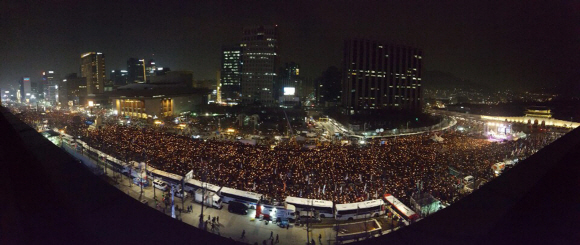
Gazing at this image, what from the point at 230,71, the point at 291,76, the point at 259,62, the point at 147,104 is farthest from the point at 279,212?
the point at 291,76

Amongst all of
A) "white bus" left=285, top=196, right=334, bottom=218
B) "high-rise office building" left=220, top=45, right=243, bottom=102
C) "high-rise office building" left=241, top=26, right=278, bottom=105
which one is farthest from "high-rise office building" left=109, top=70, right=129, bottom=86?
"white bus" left=285, top=196, right=334, bottom=218

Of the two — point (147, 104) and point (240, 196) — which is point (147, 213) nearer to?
point (240, 196)

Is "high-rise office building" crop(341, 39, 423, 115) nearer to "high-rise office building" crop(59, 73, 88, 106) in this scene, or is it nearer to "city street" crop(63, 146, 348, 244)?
"city street" crop(63, 146, 348, 244)

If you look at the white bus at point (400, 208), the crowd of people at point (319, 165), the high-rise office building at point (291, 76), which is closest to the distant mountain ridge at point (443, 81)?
the high-rise office building at point (291, 76)

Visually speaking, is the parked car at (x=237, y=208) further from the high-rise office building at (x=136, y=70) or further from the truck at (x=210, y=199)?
the high-rise office building at (x=136, y=70)

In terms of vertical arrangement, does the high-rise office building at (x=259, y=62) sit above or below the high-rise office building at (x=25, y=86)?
above

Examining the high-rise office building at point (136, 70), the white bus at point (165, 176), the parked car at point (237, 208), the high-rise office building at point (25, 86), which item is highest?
the high-rise office building at point (136, 70)
